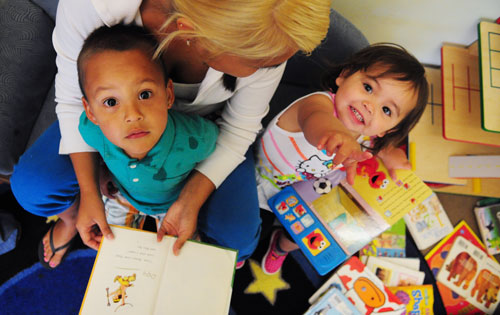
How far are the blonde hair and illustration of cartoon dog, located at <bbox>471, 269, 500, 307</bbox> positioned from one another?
154cm

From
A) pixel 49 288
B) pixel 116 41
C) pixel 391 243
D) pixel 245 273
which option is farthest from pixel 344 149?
pixel 49 288

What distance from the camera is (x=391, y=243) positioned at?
1.47 m

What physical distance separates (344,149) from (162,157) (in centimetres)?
45

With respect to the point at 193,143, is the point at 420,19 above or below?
above

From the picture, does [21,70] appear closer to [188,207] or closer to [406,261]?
[188,207]

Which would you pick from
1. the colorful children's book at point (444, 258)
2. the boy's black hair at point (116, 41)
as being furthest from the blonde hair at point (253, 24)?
the colorful children's book at point (444, 258)

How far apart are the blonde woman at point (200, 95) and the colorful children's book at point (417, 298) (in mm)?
808

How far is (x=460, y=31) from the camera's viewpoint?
127cm

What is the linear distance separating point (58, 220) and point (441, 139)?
65.4 inches

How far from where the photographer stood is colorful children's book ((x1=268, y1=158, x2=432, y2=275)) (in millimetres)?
1104

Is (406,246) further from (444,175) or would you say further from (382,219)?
(382,219)

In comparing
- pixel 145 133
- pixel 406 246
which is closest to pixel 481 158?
Answer: pixel 406 246

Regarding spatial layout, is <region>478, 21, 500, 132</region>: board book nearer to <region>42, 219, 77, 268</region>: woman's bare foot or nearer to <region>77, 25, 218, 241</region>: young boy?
<region>77, 25, 218, 241</region>: young boy

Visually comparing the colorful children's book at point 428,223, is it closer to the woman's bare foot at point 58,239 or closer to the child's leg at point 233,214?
the child's leg at point 233,214
